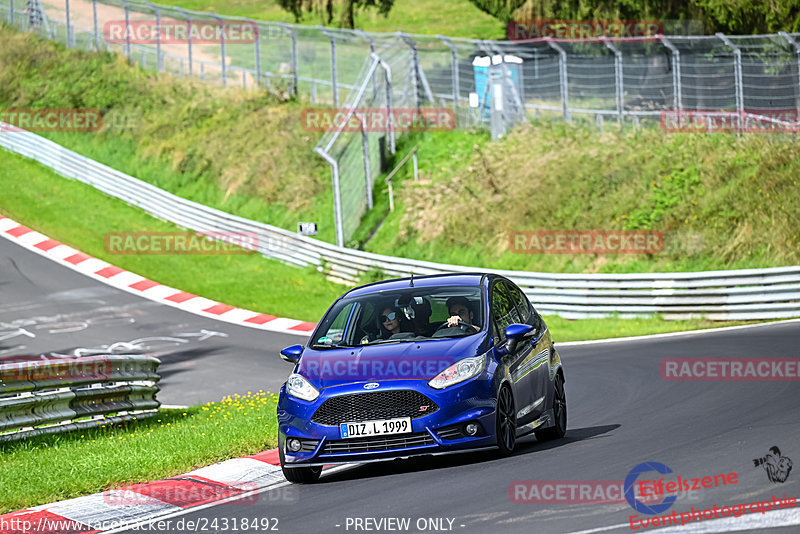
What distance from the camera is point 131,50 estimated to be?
154 ft

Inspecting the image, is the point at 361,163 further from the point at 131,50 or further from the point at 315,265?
the point at 131,50

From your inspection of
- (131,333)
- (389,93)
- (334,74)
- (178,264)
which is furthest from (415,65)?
(131,333)

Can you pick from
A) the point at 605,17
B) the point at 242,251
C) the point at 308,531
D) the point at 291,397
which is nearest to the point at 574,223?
the point at 242,251

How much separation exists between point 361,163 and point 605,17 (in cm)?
1242

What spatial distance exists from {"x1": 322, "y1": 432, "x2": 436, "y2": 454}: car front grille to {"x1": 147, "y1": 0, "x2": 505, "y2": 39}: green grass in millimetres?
59590

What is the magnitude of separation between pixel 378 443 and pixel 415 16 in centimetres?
7223

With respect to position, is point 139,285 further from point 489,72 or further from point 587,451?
point 587,451

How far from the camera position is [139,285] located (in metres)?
29.9
